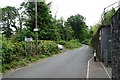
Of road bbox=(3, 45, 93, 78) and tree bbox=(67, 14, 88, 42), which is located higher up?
tree bbox=(67, 14, 88, 42)

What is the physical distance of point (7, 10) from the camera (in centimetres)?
7319

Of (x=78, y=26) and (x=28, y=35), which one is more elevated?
(x=78, y=26)

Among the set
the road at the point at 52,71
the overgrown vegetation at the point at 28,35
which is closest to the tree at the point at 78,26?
the overgrown vegetation at the point at 28,35

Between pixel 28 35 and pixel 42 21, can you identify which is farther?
pixel 42 21

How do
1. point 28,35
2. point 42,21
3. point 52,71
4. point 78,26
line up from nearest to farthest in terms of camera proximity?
1. point 52,71
2. point 28,35
3. point 42,21
4. point 78,26

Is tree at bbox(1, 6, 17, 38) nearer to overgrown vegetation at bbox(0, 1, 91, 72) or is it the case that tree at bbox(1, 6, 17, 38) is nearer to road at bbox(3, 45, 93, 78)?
overgrown vegetation at bbox(0, 1, 91, 72)

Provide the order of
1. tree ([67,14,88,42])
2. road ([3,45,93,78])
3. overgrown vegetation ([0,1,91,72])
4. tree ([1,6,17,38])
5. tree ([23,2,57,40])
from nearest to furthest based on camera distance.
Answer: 1. road ([3,45,93,78])
2. overgrown vegetation ([0,1,91,72])
3. tree ([23,2,57,40])
4. tree ([1,6,17,38])
5. tree ([67,14,88,42])

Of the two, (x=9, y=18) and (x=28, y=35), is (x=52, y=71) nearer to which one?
(x=28, y=35)

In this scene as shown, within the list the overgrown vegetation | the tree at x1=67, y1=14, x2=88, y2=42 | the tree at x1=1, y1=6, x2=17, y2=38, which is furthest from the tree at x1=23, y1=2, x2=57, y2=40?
the tree at x1=67, y1=14, x2=88, y2=42

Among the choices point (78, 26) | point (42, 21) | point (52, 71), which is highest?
point (78, 26)

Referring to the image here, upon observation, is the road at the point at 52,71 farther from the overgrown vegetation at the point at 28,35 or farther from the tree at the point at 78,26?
the tree at the point at 78,26

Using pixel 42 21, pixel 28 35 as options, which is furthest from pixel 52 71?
pixel 42 21

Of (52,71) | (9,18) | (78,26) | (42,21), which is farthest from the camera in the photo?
(78,26)

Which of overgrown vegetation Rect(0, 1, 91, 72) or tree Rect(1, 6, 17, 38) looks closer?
overgrown vegetation Rect(0, 1, 91, 72)
